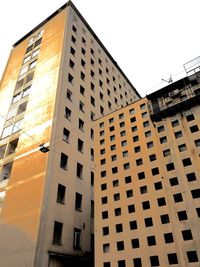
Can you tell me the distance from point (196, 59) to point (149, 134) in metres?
9.96

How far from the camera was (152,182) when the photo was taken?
2036cm

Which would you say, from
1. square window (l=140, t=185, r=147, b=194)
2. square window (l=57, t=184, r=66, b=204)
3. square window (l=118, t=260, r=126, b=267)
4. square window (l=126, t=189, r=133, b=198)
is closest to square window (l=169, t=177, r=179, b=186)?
square window (l=140, t=185, r=147, b=194)

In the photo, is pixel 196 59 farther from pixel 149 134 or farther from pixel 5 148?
pixel 5 148

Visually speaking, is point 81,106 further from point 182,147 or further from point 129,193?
point 182,147

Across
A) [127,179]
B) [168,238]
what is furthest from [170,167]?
[168,238]

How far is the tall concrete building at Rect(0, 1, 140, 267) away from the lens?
20609 millimetres

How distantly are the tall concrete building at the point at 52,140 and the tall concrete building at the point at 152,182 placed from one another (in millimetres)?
3205

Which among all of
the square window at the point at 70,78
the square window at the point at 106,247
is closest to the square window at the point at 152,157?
the square window at the point at 106,247

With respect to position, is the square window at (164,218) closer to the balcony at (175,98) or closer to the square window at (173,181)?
the square window at (173,181)

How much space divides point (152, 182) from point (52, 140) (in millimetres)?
10890

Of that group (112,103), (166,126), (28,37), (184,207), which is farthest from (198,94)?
(28,37)

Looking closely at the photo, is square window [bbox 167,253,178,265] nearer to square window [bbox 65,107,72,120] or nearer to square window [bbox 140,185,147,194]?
square window [bbox 140,185,147,194]

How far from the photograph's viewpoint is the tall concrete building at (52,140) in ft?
67.6

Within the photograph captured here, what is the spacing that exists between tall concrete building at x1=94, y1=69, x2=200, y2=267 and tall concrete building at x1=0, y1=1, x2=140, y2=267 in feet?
10.5
